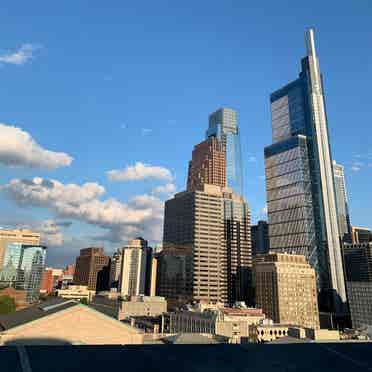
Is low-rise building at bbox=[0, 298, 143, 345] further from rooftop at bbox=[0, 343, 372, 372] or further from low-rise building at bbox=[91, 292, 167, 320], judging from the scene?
low-rise building at bbox=[91, 292, 167, 320]

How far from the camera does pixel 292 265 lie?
18138 cm

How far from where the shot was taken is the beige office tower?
556 ft

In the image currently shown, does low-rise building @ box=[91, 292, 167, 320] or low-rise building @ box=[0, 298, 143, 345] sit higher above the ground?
low-rise building @ box=[0, 298, 143, 345]

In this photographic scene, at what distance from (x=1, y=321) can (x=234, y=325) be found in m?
79.0

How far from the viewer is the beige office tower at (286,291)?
170 meters

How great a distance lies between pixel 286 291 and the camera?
566ft

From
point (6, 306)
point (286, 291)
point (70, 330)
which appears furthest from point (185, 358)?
point (286, 291)

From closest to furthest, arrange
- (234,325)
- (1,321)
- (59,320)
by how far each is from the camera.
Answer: (59,320)
(1,321)
(234,325)

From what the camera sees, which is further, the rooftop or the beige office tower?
the beige office tower

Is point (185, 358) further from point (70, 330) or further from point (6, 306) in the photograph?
point (6, 306)

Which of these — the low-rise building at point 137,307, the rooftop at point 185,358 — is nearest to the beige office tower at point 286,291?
the low-rise building at point 137,307

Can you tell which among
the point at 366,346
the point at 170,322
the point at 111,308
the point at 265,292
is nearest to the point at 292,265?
the point at 265,292

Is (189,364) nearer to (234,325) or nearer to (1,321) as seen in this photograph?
(1,321)

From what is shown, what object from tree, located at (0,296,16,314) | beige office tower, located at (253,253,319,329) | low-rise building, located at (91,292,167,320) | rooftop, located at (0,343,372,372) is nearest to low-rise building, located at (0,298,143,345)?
rooftop, located at (0,343,372,372)
